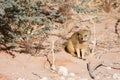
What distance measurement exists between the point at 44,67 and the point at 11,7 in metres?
1.25

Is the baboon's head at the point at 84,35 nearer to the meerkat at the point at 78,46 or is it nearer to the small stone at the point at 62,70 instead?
the meerkat at the point at 78,46

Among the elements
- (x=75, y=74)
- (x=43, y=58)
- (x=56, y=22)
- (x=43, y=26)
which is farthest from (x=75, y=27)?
(x=75, y=74)

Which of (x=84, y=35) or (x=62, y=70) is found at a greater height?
(x=84, y=35)

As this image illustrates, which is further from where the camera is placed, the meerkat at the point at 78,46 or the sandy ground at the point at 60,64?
the meerkat at the point at 78,46

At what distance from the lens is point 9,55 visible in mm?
7480

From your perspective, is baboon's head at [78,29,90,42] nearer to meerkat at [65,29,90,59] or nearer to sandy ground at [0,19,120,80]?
meerkat at [65,29,90,59]

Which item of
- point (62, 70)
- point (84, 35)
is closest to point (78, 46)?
point (84, 35)

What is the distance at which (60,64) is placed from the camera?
7.22 metres

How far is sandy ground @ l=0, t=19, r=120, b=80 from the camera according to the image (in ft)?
21.9

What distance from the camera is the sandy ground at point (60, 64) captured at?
21.9 ft

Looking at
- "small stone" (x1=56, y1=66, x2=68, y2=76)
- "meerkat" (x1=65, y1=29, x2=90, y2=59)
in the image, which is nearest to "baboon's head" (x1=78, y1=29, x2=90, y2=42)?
"meerkat" (x1=65, y1=29, x2=90, y2=59)

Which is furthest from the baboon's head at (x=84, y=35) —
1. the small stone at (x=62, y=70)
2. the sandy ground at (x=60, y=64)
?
the small stone at (x=62, y=70)

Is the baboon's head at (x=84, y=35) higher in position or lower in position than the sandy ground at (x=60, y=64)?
higher

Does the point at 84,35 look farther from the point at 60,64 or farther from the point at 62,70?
the point at 62,70
